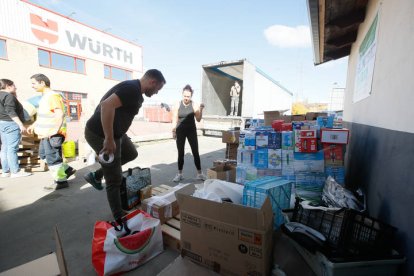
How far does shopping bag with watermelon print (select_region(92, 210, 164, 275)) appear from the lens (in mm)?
1557

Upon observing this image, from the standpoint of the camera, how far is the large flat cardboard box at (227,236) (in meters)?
1.35

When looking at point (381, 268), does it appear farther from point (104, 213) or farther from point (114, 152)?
point (104, 213)

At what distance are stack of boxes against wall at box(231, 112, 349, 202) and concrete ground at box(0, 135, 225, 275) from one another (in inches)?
49.9

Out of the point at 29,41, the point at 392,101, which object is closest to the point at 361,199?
the point at 392,101

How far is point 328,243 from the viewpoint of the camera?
1452 mm

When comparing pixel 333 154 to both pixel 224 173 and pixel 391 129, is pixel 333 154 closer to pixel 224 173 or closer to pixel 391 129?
pixel 391 129

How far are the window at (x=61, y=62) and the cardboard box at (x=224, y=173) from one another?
1522 centimetres

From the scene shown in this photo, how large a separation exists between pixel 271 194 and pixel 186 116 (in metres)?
2.12

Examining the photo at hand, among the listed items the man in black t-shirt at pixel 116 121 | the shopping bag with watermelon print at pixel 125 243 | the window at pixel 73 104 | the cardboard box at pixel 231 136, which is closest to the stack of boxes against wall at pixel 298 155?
the cardboard box at pixel 231 136

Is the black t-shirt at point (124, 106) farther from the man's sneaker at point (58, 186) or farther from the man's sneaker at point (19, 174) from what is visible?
the man's sneaker at point (19, 174)

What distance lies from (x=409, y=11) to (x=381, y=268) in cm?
183

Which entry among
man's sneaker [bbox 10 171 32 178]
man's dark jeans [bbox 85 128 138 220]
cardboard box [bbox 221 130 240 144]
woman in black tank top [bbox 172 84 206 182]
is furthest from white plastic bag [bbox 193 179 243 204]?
man's sneaker [bbox 10 171 32 178]

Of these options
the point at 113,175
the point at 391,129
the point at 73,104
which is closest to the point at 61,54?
the point at 73,104

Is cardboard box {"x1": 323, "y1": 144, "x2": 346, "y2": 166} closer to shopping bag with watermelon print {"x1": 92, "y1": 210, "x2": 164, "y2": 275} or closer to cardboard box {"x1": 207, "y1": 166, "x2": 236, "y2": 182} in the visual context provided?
cardboard box {"x1": 207, "y1": 166, "x2": 236, "y2": 182}
